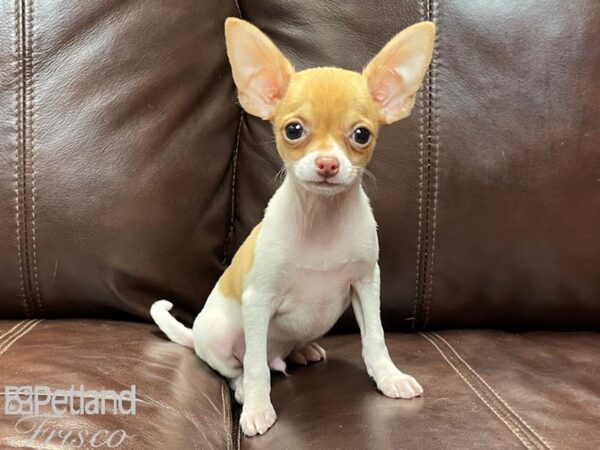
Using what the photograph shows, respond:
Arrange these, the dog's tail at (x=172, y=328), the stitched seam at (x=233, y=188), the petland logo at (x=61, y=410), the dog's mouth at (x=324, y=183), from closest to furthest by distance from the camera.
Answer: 1. the petland logo at (x=61, y=410)
2. the dog's mouth at (x=324, y=183)
3. the dog's tail at (x=172, y=328)
4. the stitched seam at (x=233, y=188)

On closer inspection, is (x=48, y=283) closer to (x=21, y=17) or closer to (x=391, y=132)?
(x=21, y=17)

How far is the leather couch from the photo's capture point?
122 cm

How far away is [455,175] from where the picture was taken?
1.25 metres

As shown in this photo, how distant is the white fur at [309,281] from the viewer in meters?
1.00

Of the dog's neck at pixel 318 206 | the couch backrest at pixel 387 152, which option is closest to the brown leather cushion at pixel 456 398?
the couch backrest at pixel 387 152

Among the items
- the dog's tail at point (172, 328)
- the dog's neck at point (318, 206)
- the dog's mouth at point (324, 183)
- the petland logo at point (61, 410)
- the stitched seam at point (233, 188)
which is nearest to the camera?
the petland logo at point (61, 410)

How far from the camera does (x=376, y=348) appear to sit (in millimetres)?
1037

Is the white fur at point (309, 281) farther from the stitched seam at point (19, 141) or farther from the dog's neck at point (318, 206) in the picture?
the stitched seam at point (19, 141)

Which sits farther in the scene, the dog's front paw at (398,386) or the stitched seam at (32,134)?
the stitched seam at (32,134)

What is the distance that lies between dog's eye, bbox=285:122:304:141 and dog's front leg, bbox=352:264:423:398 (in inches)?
9.5

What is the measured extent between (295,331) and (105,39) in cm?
61

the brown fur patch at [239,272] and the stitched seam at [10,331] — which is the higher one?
the brown fur patch at [239,272]

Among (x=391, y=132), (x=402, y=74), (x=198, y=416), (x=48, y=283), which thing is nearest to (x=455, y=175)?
(x=391, y=132)

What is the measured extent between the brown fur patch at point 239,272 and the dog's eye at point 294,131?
0.61 ft
